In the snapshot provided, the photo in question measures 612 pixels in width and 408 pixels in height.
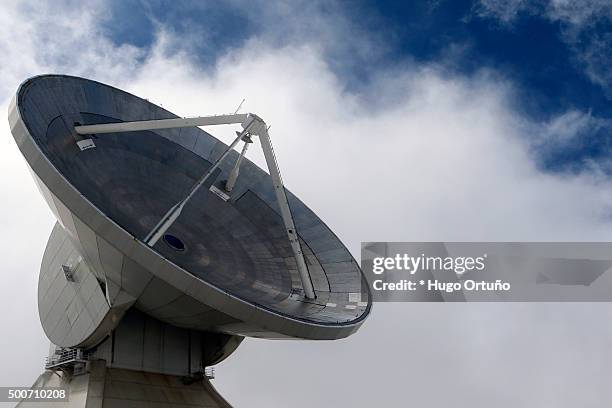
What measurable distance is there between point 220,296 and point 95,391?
10711 millimetres

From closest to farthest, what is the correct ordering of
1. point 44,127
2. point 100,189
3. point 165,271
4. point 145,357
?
point 165,271, point 44,127, point 100,189, point 145,357

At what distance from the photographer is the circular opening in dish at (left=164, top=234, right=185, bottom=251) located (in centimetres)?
2914

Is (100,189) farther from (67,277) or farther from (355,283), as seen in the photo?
(355,283)

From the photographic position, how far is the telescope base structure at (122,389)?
29.9 metres

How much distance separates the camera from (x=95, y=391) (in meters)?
29.8

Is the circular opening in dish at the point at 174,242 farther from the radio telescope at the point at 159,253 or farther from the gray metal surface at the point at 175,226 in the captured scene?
the gray metal surface at the point at 175,226

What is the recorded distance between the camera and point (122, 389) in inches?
1202

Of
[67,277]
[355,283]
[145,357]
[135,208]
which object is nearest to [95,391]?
[145,357]

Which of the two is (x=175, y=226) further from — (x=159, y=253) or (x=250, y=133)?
(x=159, y=253)

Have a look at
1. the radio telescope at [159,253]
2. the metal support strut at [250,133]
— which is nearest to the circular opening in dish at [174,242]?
the radio telescope at [159,253]

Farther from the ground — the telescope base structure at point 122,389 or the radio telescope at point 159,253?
the radio telescope at point 159,253

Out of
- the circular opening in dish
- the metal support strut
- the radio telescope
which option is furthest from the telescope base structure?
the metal support strut

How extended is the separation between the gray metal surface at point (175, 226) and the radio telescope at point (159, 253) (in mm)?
70

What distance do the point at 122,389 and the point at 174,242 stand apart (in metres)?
7.08
